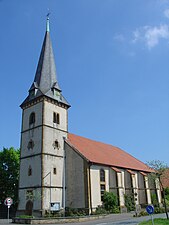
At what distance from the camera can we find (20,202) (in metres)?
29.4

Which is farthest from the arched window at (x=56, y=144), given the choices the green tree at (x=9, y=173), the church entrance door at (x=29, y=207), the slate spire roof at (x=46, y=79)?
the green tree at (x=9, y=173)

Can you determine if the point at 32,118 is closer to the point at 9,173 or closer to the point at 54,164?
the point at 54,164

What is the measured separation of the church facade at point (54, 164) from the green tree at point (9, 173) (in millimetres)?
7704

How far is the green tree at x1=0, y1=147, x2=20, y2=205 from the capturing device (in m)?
36.8

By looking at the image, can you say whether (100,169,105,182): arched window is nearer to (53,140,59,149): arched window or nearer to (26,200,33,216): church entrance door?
(53,140,59,149): arched window

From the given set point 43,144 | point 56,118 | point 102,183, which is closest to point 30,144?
point 43,144

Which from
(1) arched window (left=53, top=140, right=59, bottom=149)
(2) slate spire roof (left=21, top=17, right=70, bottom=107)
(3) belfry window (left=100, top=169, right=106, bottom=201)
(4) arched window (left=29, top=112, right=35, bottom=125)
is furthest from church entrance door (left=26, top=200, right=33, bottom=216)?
(2) slate spire roof (left=21, top=17, right=70, bottom=107)

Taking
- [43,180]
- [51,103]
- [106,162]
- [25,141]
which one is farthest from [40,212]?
[51,103]

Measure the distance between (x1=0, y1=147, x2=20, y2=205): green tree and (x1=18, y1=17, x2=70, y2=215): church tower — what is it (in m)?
7.73

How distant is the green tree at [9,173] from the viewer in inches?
1448

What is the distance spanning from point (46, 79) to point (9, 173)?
16.1 metres

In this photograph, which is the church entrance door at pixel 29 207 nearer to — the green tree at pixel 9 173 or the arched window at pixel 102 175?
the green tree at pixel 9 173

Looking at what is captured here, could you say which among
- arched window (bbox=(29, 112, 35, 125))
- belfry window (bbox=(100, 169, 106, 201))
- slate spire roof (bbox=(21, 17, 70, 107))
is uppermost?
slate spire roof (bbox=(21, 17, 70, 107))

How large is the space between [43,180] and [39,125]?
6902 millimetres
